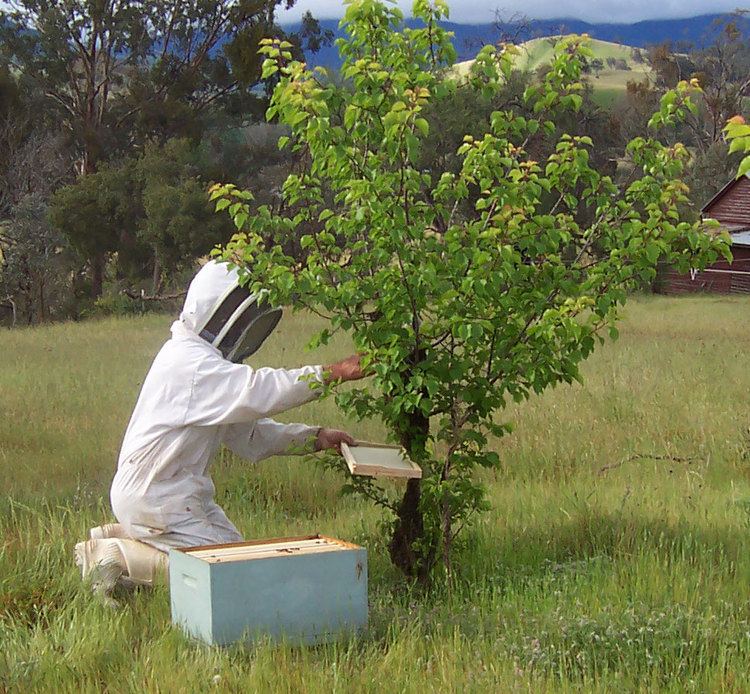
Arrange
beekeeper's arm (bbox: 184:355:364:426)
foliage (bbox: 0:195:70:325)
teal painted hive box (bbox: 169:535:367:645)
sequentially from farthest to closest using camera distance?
1. foliage (bbox: 0:195:70:325)
2. beekeeper's arm (bbox: 184:355:364:426)
3. teal painted hive box (bbox: 169:535:367:645)

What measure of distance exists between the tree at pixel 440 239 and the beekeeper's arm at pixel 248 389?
0.19 m

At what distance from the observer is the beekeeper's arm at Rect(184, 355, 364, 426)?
662 cm

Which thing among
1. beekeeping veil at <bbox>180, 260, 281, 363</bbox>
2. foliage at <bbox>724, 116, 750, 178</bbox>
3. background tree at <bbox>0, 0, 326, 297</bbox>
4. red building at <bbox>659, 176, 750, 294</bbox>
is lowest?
red building at <bbox>659, 176, 750, 294</bbox>

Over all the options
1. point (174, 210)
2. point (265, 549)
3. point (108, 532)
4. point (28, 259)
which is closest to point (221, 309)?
point (108, 532)

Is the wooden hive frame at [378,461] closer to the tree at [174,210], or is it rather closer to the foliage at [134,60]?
the tree at [174,210]

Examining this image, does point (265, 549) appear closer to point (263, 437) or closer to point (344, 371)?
point (344, 371)

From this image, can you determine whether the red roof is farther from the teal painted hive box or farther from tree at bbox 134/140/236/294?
the teal painted hive box

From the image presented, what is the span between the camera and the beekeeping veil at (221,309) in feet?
23.2

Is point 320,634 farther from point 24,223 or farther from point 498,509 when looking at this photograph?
point 24,223

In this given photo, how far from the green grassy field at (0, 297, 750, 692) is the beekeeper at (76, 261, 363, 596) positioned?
0.35 meters

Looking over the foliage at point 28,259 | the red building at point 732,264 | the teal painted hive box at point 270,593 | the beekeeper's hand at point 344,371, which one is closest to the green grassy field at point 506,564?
the teal painted hive box at point 270,593

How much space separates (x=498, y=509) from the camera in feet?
29.8

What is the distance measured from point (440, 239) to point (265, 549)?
2.09 metres

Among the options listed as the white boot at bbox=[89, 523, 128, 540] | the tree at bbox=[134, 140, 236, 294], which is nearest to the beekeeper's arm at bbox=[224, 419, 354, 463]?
the white boot at bbox=[89, 523, 128, 540]
